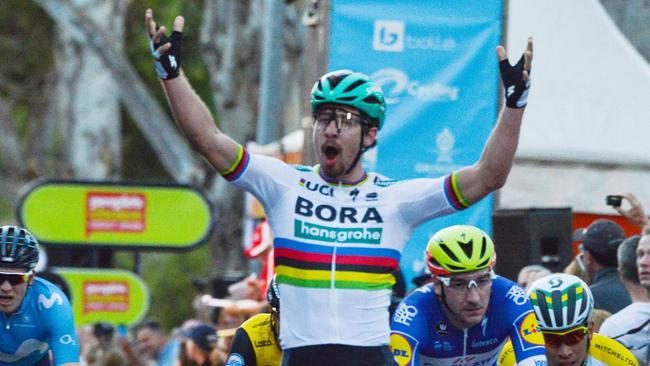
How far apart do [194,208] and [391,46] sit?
311 inches

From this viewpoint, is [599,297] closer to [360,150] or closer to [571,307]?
[571,307]

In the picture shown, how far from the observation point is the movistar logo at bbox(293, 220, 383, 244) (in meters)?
5.90

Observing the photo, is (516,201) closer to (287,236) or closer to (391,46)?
(391,46)

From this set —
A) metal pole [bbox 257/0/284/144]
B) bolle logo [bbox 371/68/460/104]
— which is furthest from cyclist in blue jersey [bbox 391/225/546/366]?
metal pole [bbox 257/0/284/144]

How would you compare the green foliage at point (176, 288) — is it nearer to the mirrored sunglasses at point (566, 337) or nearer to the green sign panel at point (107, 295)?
the green sign panel at point (107, 295)

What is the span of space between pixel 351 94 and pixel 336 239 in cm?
55

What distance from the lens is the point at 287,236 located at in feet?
19.5

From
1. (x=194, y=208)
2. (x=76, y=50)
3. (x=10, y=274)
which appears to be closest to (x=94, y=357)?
(x=194, y=208)

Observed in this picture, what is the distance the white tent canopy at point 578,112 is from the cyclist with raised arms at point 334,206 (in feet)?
21.1

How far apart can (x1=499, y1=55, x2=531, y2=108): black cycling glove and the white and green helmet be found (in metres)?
1.85

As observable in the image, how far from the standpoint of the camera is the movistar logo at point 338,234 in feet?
19.4

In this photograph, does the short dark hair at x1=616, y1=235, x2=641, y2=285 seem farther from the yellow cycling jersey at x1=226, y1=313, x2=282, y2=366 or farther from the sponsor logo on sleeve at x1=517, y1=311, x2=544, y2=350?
the yellow cycling jersey at x1=226, y1=313, x2=282, y2=366

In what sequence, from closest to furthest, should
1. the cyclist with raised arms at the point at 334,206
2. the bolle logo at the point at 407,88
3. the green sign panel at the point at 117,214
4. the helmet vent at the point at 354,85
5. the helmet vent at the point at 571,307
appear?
the cyclist with raised arms at the point at 334,206
the helmet vent at the point at 354,85
the helmet vent at the point at 571,307
the bolle logo at the point at 407,88
the green sign panel at the point at 117,214

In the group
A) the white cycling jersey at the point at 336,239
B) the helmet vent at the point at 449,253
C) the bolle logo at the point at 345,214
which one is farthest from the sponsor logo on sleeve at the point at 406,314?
the bolle logo at the point at 345,214
